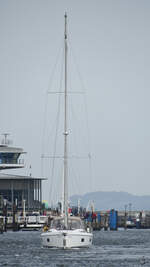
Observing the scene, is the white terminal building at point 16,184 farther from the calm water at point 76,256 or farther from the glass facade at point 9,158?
the calm water at point 76,256

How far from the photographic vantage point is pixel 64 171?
8731 cm

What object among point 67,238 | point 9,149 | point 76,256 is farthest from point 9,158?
point 76,256

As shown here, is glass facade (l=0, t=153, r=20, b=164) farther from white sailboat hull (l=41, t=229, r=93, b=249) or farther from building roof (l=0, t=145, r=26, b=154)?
white sailboat hull (l=41, t=229, r=93, b=249)

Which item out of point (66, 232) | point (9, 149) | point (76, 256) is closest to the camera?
point (76, 256)

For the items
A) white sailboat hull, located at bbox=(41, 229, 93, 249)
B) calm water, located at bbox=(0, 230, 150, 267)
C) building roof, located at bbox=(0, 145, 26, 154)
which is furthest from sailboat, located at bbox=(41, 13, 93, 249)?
building roof, located at bbox=(0, 145, 26, 154)

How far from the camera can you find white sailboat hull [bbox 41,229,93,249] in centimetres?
8431

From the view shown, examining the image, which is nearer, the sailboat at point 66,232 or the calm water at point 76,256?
the calm water at point 76,256

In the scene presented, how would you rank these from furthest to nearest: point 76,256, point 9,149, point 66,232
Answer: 1. point 9,149
2. point 66,232
3. point 76,256

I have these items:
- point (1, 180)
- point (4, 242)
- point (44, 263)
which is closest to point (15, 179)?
point (1, 180)

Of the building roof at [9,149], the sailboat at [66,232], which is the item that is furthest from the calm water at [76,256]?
the building roof at [9,149]

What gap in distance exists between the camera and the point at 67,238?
276 feet

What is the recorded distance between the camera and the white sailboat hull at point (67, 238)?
277 feet

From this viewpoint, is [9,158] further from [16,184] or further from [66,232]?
[66,232]

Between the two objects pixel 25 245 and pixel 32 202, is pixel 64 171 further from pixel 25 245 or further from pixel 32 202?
pixel 32 202
